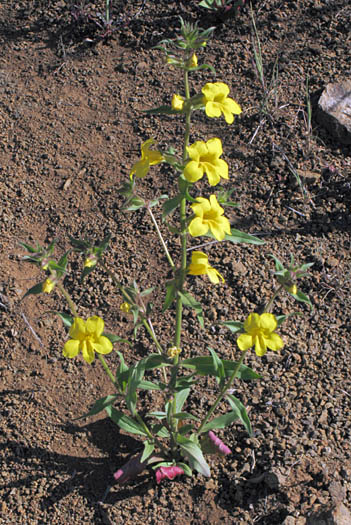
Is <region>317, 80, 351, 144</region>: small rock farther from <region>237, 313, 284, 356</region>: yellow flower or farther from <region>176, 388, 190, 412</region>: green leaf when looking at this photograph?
<region>237, 313, 284, 356</region>: yellow flower

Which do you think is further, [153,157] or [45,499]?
[45,499]

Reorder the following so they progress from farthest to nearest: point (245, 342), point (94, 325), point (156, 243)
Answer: point (156, 243) → point (94, 325) → point (245, 342)

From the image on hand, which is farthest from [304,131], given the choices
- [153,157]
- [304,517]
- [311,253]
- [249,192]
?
[304,517]

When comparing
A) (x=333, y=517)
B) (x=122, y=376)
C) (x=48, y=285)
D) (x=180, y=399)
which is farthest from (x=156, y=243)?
(x=333, y=517)

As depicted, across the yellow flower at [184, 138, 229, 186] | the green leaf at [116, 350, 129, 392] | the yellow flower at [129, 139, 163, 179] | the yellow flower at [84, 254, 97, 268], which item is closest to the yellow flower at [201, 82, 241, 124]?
the yellow flower at [184, 138, 229, 186]

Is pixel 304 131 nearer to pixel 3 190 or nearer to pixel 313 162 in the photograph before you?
pixel 313 162

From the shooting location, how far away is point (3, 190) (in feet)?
14.6

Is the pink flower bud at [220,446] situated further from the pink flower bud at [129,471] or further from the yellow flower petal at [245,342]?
the yellow flower petal at [245,342]

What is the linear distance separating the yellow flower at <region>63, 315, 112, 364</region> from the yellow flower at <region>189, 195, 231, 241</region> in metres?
0.56

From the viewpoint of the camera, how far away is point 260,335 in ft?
7.51

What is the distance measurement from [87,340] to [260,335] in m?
0.74

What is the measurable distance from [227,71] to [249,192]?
1.28 meters

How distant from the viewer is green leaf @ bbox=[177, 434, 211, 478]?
283 centimetres

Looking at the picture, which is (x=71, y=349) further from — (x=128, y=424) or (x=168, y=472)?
(x=168, y=472)
